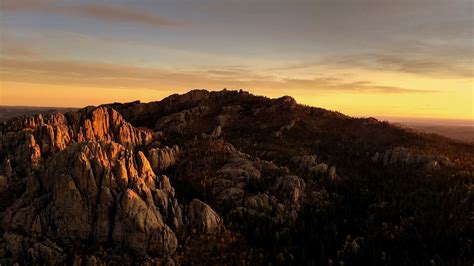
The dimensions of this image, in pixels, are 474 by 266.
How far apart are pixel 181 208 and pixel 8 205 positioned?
41.6 metres

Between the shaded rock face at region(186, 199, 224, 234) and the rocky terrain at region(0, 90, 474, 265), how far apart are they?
32 cm

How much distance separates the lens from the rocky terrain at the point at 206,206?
104 metres

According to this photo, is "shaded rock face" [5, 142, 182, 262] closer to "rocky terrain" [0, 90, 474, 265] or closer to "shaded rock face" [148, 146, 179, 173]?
"rocky terrain" [0, 90, 474, 265]

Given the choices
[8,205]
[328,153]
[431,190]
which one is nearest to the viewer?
[8,205]

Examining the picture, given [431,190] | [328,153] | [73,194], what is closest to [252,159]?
[328,153]

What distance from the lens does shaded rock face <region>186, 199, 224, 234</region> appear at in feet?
371

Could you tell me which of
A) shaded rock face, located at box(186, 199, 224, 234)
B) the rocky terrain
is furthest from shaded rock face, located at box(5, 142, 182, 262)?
shaded rock face, located at box(186, 199, 224, 234)

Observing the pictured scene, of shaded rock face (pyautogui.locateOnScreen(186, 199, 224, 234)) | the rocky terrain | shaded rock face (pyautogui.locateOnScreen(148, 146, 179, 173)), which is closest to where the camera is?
the rocky terrain

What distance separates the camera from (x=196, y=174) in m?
144

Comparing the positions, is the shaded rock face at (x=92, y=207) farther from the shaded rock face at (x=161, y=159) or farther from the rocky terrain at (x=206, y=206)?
the shaded rock face at (x=161, y=159)

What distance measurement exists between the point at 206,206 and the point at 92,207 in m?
27.5

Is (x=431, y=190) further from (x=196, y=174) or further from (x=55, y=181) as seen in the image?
(x=55, y=181)

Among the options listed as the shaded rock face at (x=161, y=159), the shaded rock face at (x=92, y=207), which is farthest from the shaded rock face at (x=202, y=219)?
the shaded rock face at (x=161, y=159)

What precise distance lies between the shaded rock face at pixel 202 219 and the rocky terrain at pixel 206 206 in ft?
1.07
